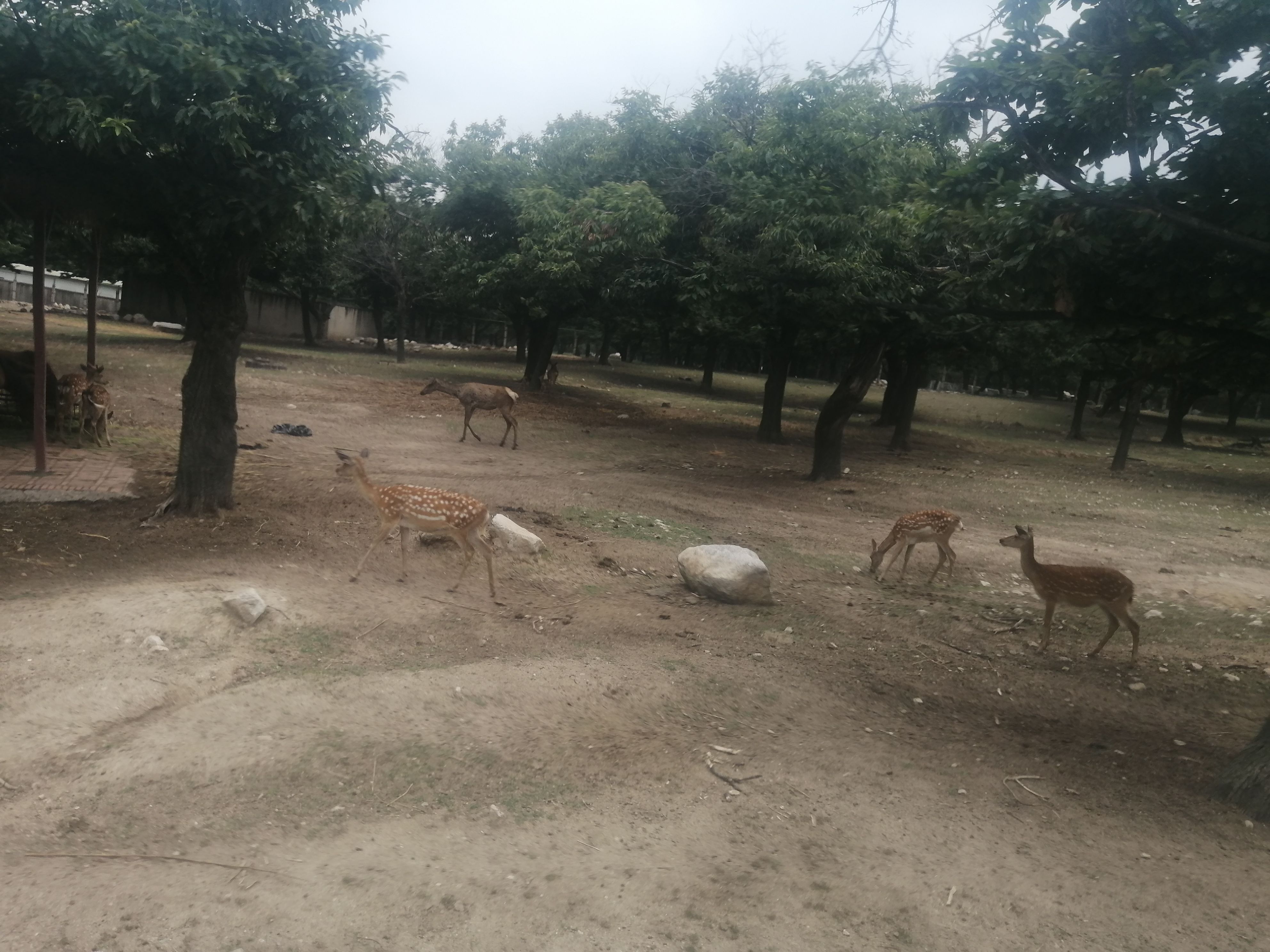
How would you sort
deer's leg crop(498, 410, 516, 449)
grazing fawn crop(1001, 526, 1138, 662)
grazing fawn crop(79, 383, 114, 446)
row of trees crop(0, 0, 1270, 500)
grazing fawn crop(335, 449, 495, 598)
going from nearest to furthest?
row of trees crop(0, 0, 1270, 500) < grazing fawn crop(1001, 526, 1138, 662) < grazing fawn crop(335, 449, 495, 598) < grazing fawn crop(79, 383, 114, 446) < deer's leg crop(498, 410, 516, 449)

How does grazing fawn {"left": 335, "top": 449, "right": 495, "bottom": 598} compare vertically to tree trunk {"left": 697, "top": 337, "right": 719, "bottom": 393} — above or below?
below

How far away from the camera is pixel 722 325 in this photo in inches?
947

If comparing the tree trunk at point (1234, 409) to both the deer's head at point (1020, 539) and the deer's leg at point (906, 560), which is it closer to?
the deer's leg at point (906, 560)

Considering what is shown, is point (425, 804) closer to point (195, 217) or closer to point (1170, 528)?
point (195, 217)

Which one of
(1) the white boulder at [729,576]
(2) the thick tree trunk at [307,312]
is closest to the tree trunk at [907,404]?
(1) the white boulder at [729,576]

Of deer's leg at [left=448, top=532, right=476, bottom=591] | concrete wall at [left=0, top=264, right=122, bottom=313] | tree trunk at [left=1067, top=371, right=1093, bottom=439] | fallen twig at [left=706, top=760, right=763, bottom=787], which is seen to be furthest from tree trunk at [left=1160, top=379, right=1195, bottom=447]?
concrete wall at [left=0, top=264, right=122, bottom=313]

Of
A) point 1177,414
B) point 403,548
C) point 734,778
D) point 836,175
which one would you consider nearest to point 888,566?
point 403,548

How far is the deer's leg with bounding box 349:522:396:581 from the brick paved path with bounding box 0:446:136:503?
3.66 metres

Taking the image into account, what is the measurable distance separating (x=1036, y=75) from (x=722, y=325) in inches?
685

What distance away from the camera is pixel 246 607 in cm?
688

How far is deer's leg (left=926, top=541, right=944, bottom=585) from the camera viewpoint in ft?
34.5

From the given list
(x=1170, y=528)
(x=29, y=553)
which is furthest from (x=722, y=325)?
(x=29, y=553)

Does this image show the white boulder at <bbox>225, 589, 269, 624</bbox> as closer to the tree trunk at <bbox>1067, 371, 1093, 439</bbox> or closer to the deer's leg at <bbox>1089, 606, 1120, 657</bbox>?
the deer's leg at <bbox>1089, 606, 1120, 657</bbox>

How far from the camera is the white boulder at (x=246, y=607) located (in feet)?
22.5
